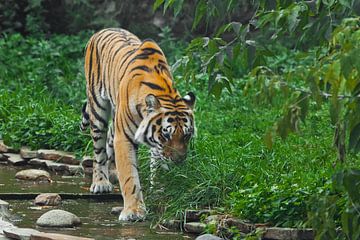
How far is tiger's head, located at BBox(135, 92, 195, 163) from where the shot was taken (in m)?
7.79

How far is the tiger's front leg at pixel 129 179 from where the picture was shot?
7656 millimetres

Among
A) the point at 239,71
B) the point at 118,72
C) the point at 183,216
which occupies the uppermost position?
the point at 118,72

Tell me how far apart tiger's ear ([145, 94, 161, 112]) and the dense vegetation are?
38 centimetres

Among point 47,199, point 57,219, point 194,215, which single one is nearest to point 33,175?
point 47,199

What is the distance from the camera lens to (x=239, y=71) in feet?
48.0

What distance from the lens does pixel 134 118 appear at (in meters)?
8.13

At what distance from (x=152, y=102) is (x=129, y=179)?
61cm

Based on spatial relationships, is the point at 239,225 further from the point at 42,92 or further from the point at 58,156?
the point at 42,92

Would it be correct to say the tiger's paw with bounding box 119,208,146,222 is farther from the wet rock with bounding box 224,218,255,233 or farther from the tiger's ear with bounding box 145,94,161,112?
the wet rock with bounding box 224,218,255,233

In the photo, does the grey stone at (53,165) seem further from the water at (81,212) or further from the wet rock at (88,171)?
the water at (81,212)

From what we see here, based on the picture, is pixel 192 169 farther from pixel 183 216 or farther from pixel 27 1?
pixel 27 1

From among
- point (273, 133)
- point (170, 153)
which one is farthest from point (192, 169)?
point (273, 133)

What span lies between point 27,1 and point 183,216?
9.56m

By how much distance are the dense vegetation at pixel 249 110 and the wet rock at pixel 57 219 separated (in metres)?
0.70
